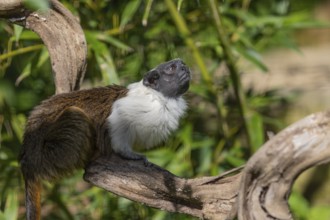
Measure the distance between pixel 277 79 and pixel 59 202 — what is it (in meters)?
2.58

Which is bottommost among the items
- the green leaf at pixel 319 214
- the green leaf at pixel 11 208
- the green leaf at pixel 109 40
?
the green leaf at pixel 11 208

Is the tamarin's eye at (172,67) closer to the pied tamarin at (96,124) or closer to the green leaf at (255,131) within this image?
the pied tamarin at (96,124)

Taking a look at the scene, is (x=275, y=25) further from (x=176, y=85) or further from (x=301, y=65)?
(x=301, y=65)

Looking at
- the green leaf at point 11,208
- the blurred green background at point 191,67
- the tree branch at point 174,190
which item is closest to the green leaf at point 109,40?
the blurred green background at point 191,67

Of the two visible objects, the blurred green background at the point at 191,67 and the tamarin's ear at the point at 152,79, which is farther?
the blurred green background at the point at 191,67

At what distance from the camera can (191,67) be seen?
15.9 ft

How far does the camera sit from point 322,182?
236 inches

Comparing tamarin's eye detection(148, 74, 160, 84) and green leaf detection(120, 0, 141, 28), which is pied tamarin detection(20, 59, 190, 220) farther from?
green leaf detection(120, 0, 141, 28)

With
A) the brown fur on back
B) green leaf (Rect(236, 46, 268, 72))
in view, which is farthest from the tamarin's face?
green leaf (Rect(236, 46, 268, 72))

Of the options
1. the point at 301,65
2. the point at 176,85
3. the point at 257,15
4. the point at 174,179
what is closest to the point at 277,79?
the point at 301,65

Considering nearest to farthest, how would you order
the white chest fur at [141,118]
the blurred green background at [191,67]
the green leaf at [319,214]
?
1. the white chest fur at [141,118]
2. the green leaf at [319,214]
3. the blurred green background at [191,67]

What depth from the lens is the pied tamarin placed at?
3.47m

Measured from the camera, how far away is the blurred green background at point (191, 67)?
4.47 metres

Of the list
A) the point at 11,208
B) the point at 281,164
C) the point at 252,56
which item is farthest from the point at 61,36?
the point at 281,164
